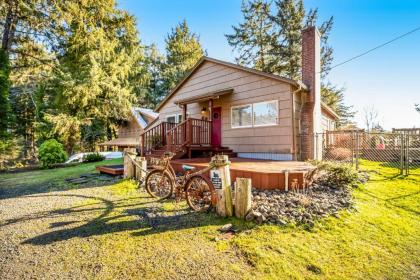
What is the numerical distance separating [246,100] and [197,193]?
19.6 ft

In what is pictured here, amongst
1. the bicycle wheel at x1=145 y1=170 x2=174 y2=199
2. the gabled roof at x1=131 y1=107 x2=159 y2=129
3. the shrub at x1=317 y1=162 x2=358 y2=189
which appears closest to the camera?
the bicycle wheel at x1=145 y1=170 x2=174 y2=199

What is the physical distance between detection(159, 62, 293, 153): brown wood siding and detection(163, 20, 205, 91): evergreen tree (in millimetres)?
17388

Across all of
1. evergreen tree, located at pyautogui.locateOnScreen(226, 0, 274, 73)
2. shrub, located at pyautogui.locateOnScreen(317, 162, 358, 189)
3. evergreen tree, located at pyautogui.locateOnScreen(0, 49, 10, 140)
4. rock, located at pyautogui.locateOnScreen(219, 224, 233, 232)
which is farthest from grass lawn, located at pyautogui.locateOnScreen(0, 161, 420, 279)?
evergreen tree, located at pyautogui.locateOnScreen(226, 0, 274, 73)

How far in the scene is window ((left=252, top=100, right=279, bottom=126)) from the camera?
8703mm

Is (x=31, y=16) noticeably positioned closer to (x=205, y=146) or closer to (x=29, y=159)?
(x=205, y=146)

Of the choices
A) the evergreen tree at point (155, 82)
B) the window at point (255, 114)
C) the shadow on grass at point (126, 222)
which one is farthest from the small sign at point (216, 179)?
the evergreen tree at point (155, 82)

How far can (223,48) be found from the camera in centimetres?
2488

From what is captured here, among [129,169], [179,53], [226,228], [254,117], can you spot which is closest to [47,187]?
[129,169]

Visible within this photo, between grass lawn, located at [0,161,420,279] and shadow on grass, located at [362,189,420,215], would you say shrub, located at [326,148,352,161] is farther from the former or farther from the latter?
grass lawn, located at [0,161,420,279]

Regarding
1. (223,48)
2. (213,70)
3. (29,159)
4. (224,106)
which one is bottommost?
(29,159)

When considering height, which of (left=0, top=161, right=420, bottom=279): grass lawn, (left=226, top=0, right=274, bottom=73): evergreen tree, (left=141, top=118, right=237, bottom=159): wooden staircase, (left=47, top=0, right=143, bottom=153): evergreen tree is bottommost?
(left=0, top=161, right=420, bottom=279): grass lawn

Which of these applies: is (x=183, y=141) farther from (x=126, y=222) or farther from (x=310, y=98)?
(x=126, y=222)

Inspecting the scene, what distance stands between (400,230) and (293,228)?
6.02 ft

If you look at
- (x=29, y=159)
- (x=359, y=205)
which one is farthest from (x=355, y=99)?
(x=29, y=159)
